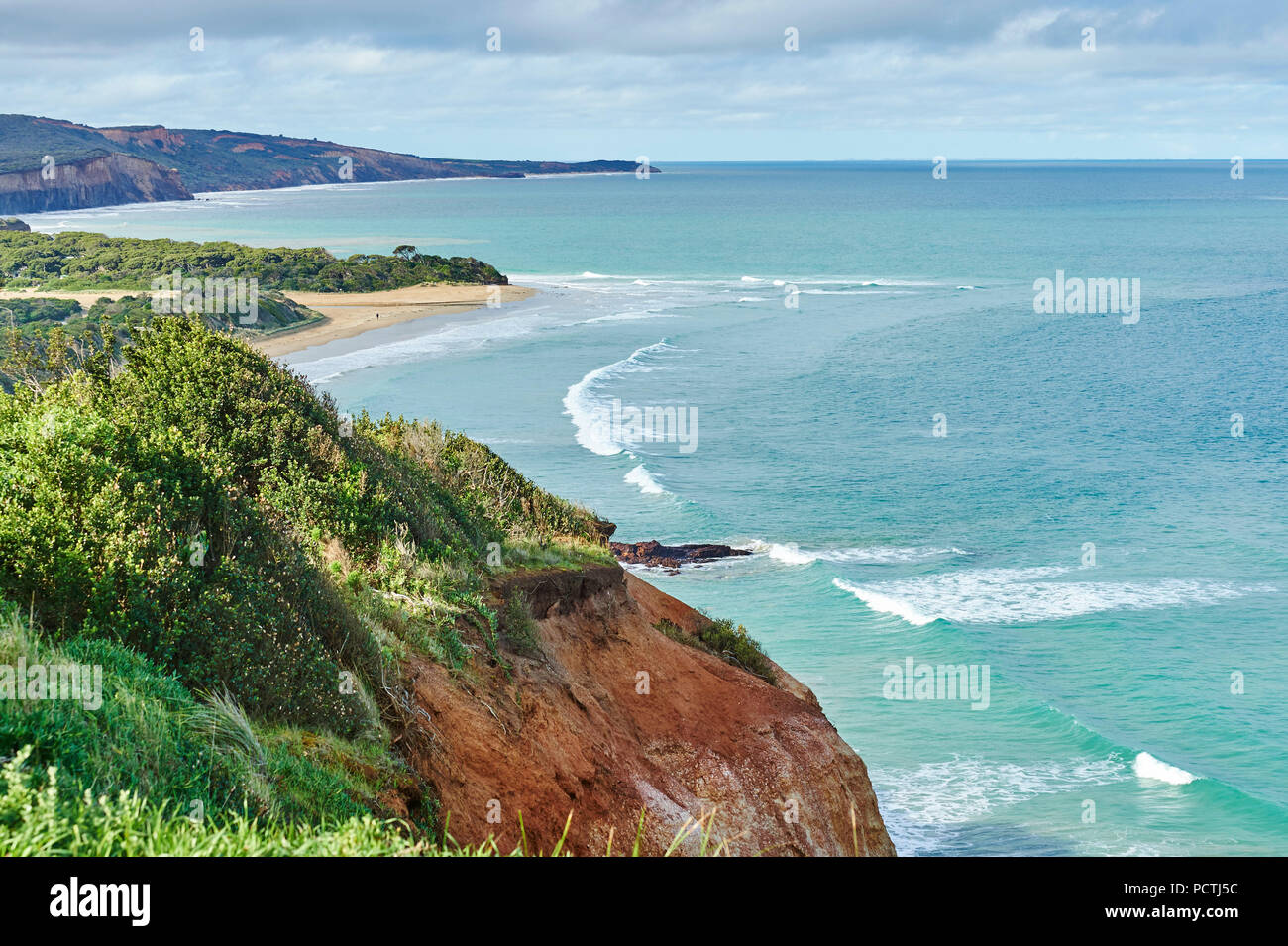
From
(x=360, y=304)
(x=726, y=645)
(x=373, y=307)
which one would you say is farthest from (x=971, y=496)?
(x=360, y=304)

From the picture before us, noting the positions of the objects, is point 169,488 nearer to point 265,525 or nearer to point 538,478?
point 265,525

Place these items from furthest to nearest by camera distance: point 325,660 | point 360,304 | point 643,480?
point 360,304 < point 643,480 < point 325,660

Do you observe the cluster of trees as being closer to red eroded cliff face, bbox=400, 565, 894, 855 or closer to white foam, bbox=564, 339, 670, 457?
white foam, bbox=564, 339, 670, 457

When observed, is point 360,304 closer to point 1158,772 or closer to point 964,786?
point 964,786

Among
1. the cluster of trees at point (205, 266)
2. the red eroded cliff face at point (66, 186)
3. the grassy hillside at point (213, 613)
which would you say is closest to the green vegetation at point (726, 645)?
the grassy hillside at point (213, 613)
